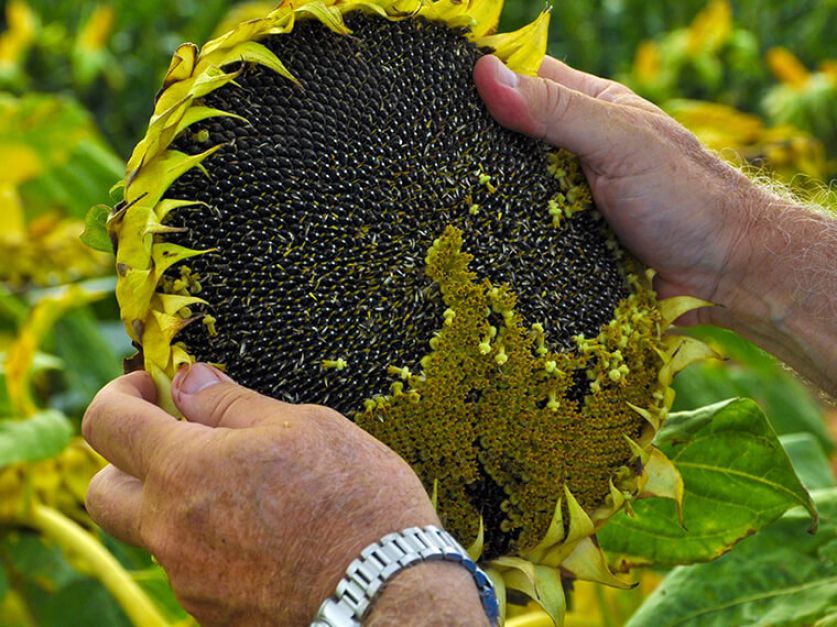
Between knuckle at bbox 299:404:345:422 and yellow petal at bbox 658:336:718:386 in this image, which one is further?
yellow petal at bbox 658:336:718:386

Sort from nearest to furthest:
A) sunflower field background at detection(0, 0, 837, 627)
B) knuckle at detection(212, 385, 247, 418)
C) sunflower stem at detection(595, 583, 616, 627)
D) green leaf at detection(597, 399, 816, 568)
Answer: knuckle at detection(212, 385, 247, 418), green leaf at detection(597, 399, 816, 568), sunflower field background at detection(0, 0, 837, 627), sunflower stem at detection(595, 583, 616, 627)

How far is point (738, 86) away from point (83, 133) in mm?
4230

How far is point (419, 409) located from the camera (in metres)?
1.20

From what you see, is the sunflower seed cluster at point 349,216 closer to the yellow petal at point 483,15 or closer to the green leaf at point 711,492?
the yellow petal at point 483,15

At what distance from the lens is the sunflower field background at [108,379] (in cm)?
162

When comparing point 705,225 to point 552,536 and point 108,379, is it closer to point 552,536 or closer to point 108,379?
point 552,536

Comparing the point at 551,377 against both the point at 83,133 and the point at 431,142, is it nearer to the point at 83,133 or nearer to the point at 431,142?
the point at 431,142

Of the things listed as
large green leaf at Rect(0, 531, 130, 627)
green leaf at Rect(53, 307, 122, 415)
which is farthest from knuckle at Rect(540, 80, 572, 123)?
green leaf at Rect(53, 307, 122, 415)

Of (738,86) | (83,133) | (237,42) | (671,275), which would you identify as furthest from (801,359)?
(738,86)

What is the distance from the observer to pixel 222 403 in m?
1.14

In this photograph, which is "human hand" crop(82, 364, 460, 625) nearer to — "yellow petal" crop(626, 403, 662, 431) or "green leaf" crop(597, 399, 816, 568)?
"yellow petal" crop(626, 403, 662, 431)

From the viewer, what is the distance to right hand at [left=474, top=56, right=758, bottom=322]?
131 centimetres

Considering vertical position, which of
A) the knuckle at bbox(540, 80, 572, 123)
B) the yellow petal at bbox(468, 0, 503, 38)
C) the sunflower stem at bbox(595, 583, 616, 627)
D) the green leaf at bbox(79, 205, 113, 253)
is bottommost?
the sunflower stem at bbox(595, 583, 616, 627)

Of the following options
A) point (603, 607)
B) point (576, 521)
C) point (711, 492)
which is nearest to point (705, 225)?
point (711, 492)
